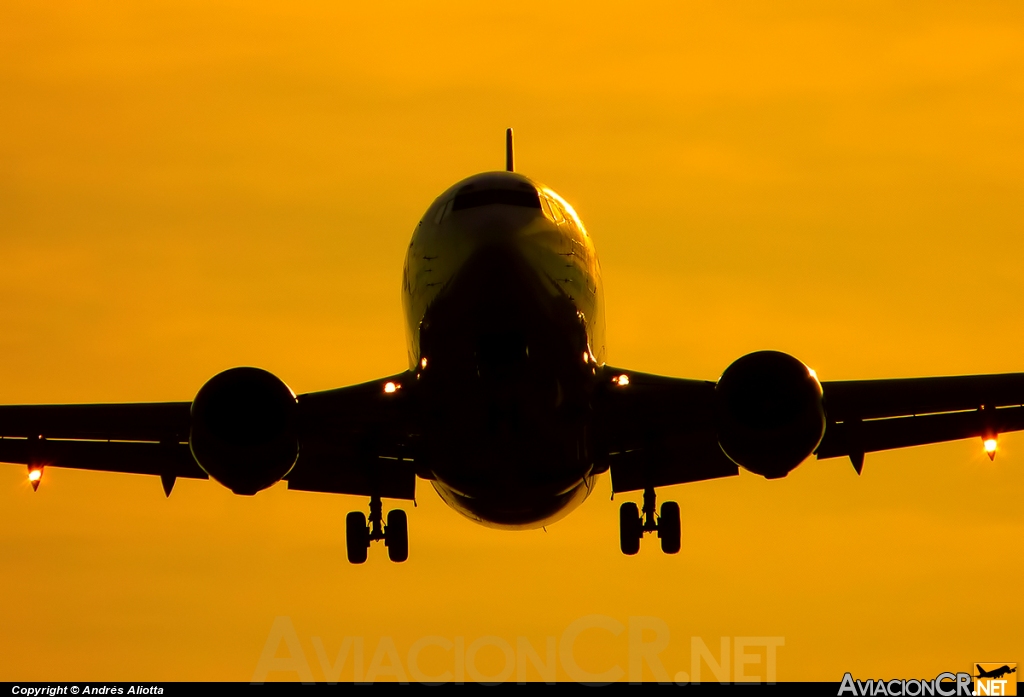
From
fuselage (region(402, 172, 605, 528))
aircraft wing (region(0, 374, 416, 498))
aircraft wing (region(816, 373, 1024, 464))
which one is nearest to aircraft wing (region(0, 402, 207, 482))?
aircraft wing (region(0, 374, 416, 498))

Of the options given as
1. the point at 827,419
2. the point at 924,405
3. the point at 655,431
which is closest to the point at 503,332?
the point at 655,431

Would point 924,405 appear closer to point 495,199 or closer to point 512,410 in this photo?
point 512,410

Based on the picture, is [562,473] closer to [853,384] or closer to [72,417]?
[853,384]

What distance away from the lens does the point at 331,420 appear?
106 ft

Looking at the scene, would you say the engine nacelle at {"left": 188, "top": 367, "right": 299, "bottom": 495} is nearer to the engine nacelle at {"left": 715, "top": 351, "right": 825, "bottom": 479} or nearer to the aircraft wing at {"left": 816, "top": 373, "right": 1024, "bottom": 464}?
the engine nacelle at {"left": 715, "top": 351, "right": 825, "bottom": 479}

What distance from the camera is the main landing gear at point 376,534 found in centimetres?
3822

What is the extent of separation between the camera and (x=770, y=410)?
28.9 metres

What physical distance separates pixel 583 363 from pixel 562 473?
2.65 m

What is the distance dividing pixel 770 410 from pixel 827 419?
4.47 m

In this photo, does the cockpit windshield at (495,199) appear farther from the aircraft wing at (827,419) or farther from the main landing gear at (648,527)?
the main landing gear at (648,527)

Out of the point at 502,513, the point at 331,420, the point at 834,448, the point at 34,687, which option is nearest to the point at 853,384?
the point at 834,448

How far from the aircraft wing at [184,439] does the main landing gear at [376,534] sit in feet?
1.84

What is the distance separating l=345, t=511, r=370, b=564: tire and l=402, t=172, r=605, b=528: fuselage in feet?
20.6

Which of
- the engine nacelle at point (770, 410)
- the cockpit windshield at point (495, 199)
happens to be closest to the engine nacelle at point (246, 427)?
the cockpit windshield at point (495, 199)
